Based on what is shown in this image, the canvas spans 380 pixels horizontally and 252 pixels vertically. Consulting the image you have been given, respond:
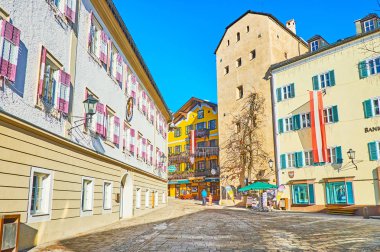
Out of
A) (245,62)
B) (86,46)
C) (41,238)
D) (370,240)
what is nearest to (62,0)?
(86,46)

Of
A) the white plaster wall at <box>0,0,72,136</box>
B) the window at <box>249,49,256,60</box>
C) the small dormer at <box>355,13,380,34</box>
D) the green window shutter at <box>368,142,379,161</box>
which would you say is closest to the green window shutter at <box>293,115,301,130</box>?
the green window shutter at <box>368,142,379,161</box>

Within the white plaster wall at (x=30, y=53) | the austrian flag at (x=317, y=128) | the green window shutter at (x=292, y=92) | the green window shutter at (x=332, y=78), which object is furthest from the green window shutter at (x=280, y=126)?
the white plaster wall at (x=30, y=53)

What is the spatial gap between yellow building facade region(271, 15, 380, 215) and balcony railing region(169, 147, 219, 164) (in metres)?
16.9

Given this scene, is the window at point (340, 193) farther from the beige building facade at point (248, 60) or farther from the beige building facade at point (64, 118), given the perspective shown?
the beige building facade at point (64, 118)

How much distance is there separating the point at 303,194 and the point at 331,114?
7.16 m

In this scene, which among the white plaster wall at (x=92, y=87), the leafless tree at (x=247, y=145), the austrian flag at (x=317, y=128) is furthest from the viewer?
the leafless tree at (x=247, y=145)

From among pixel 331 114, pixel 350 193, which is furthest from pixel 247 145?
pixel 350 193

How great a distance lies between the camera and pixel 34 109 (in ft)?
29.8

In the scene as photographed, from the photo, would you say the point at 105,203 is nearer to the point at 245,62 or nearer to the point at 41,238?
the point at 41,238

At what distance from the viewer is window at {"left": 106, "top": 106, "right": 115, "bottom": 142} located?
15938mm

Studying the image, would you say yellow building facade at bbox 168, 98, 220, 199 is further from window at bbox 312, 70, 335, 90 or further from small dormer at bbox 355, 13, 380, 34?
small dormer at bbox 355, 13, 380, 34

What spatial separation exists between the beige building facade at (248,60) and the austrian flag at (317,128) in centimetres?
595

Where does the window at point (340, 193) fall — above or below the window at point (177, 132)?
below

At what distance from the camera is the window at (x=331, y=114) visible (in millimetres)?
26712
